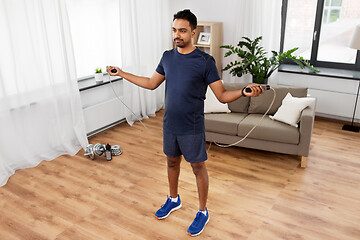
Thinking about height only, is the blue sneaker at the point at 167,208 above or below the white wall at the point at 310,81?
below

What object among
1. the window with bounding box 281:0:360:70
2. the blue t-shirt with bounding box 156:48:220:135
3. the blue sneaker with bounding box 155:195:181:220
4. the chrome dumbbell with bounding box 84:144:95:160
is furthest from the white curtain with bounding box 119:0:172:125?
the blue t-shirt with bounding box 156:48:220:135

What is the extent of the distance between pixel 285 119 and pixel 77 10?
2.52 meters

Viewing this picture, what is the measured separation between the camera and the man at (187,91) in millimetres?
2051

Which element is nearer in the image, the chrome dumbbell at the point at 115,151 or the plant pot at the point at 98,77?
the chrome dumbbell at the point at 115,151

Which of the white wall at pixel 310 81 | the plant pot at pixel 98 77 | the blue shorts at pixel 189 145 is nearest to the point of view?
the blue shorts at pixel 189 145

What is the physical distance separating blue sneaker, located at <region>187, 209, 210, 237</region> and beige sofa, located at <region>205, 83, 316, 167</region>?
1.18 meters

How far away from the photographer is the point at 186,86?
2.09 metres

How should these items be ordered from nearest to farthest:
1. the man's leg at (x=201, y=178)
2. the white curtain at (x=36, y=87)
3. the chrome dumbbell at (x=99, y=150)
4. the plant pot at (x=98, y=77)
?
the man's leg at (x=201, y=178), the white curtain at (x=36, y=87), the chrome dumbbell at (x=99, y=150), the plant pot at (x=98, y=77)

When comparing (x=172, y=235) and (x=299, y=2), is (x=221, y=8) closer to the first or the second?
(x=299, y=2)

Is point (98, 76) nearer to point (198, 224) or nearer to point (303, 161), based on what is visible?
point (198, 224)

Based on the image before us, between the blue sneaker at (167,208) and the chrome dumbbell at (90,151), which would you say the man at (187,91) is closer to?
the blue sneaker at (167,208)

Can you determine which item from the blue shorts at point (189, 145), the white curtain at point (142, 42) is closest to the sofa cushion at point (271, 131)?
the blue shorts at point (189, 145)

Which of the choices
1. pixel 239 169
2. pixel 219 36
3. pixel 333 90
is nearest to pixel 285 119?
pixel 239 169

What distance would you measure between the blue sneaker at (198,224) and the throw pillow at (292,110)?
1.41 meters
